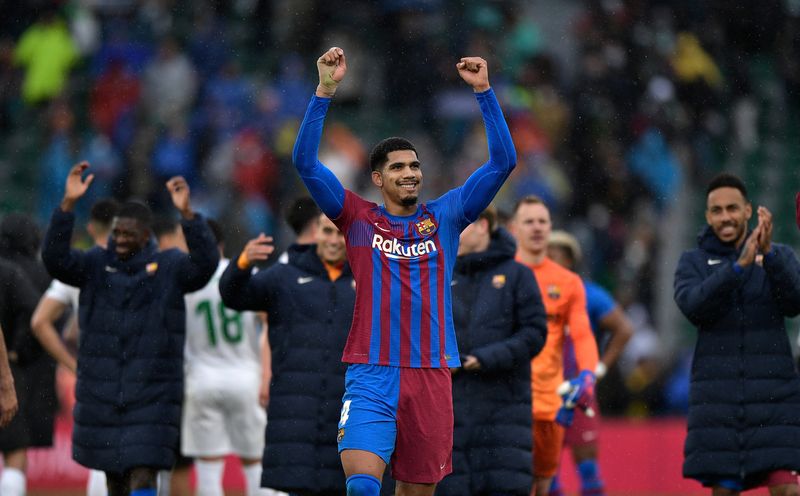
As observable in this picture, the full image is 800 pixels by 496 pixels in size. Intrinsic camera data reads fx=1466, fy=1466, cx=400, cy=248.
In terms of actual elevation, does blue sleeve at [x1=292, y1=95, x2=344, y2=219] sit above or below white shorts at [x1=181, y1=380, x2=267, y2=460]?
above

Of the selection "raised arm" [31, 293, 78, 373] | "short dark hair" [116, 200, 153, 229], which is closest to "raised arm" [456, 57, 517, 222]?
"short dark hair" [116, 200, 153, 229]

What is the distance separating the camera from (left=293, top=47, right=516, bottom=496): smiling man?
782 cm

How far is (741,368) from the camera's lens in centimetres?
932

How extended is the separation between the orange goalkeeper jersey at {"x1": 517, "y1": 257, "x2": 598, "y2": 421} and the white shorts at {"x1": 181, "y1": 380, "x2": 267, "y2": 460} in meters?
2.46

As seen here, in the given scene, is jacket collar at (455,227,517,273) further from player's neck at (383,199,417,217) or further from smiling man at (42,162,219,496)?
player's neck at (383,199,417,217)

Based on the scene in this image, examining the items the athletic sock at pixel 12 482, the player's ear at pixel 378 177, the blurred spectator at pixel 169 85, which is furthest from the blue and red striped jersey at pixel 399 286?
the blurred spectator at pixel 169 85

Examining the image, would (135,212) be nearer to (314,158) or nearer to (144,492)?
(144,492)

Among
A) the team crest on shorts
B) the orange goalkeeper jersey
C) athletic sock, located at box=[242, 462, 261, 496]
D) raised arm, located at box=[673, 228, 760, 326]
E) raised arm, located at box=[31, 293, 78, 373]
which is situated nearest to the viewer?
raised arm, located at box=[673, 228, 760, 326]

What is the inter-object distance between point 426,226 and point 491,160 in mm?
517

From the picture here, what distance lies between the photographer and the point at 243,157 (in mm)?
20578

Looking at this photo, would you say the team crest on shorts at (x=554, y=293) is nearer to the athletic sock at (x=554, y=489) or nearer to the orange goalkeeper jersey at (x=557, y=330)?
the orange goalkeeper jersey at (x=557, y=330)

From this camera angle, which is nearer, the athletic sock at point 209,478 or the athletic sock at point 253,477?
the athletic sock at point 209,478

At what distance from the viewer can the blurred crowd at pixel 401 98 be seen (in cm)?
2000

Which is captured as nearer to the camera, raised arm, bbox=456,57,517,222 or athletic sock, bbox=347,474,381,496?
athletic sock, bbox=347,474,381,496
